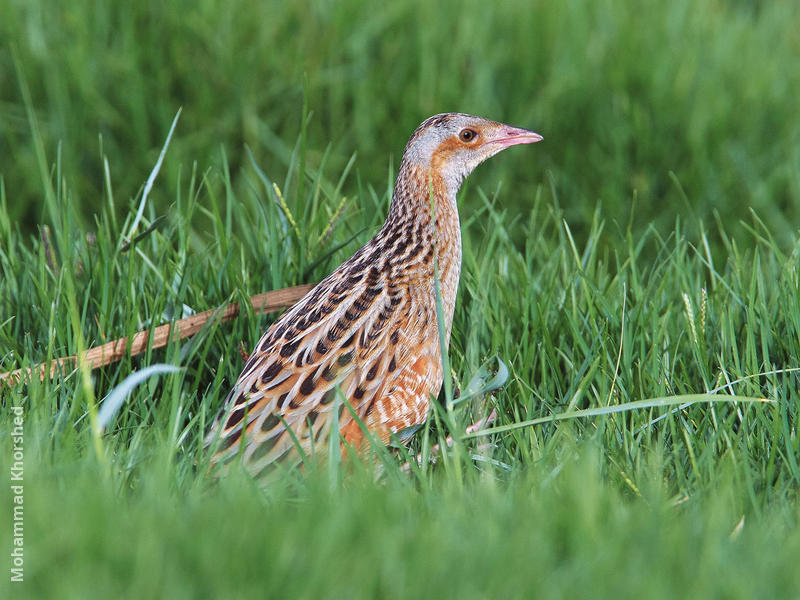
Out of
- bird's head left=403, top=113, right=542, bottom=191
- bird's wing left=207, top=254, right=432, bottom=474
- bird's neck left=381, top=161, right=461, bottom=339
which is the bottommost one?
bird's wing left=207, top=254, right=432, bottom=474

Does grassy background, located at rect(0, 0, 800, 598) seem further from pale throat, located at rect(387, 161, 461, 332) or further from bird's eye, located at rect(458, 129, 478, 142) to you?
bird's eye, located at rect(458, 129, 478, 142)

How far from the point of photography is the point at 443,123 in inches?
148

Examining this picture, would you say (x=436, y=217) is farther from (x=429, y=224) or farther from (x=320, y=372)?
(x=320, y=372)

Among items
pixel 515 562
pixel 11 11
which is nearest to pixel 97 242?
pixel 515 562

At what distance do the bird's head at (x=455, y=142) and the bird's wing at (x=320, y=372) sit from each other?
547 millimetres

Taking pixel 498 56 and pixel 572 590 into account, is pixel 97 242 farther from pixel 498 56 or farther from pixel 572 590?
pixel 498 56

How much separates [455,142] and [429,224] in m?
0.36

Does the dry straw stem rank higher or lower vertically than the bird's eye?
lower

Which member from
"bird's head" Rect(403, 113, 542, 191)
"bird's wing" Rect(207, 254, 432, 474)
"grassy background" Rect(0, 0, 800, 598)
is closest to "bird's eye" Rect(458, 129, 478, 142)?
"bird's head" Rect(403, 113, 542, 191)

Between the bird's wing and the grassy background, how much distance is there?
0.69 ft

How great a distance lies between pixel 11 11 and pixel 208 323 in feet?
11.9

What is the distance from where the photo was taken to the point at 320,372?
315cm

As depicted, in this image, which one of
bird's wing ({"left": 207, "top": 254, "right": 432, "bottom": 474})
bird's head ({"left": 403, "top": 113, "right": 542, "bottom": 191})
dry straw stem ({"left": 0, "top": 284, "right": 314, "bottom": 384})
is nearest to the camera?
bird's wing ({"left": 207, "top": 254, "right": 432, "bottom": 474})

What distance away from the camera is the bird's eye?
3.80 m
